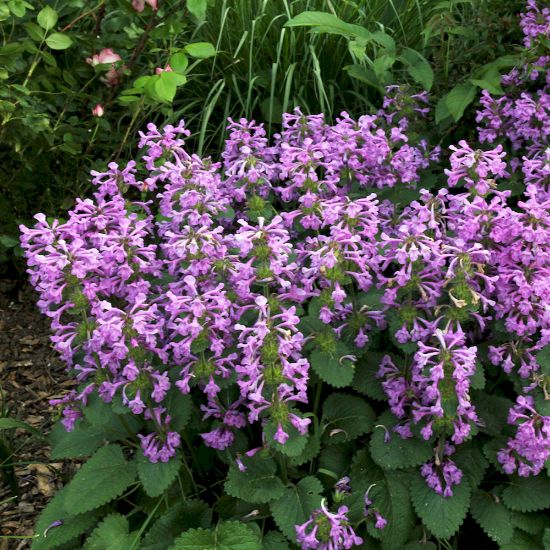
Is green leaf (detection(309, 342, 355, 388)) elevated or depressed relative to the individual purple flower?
elevated

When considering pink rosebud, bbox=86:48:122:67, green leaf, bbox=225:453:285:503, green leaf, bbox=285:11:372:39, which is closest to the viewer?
green leaf, bbox=225:453:285:503

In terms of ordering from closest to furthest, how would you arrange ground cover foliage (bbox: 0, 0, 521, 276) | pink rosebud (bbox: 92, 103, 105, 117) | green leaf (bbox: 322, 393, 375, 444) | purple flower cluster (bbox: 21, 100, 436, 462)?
purple flower cluster (bbox: 21, 100, 436, 462) < green leaf (bbox: 322, 393, 375, 444) < ground cover foliage (bbox: 0, 0, 521, 276) < pink rosebud (bbox: 92, 103, 105, 117)

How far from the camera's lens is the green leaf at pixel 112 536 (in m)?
1.92

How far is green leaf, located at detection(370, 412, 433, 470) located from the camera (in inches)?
77.2

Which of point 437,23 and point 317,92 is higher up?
point 437,23

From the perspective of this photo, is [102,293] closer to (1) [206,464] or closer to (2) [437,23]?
(1) [206,464]

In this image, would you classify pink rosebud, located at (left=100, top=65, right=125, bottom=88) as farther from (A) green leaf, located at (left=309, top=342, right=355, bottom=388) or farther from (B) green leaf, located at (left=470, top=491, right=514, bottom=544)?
(B) green leaf, located at (left=470, top=491, right=514, bottom=544)

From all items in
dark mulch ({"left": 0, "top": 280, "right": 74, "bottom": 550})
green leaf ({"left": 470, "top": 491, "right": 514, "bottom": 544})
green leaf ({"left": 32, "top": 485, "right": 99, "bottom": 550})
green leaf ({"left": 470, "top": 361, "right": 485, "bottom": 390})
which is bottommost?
dark mulch ({"left": 0, "top": 280, "right": 74, "bottom": 550})

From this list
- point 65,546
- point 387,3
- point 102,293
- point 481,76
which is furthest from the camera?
point 387,3

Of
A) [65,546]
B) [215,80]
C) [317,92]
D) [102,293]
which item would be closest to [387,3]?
[317,92]

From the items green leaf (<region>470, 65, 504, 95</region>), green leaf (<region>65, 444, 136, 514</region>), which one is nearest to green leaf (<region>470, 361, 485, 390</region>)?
green leaf (<region>65, 444, 136, 514</region>)

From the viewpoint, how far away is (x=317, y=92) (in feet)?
13.0

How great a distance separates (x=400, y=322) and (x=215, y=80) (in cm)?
268

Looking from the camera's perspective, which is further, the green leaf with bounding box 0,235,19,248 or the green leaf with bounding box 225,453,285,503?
the green leaf with bounding box 0,235,19,248
